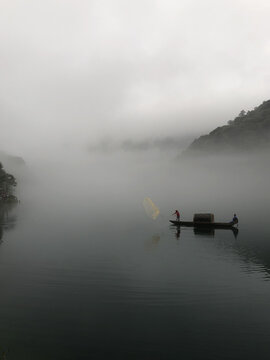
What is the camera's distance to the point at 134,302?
26.2m

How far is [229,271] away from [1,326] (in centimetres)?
2742

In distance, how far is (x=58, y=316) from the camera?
2338cm

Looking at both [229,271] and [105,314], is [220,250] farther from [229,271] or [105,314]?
[105,314]

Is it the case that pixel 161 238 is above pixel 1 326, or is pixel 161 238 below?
above

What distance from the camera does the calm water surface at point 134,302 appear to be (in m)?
18.8

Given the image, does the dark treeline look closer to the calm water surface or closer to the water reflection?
the calm water surface

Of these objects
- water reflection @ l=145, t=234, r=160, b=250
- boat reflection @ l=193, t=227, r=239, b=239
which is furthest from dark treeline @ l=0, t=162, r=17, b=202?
boat reflection @ l=193, t=227, r=239, b=239

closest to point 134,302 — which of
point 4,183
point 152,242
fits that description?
point 152,242

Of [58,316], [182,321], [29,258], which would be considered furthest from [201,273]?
[29,258]

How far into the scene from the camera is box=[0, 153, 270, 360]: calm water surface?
18.8 m

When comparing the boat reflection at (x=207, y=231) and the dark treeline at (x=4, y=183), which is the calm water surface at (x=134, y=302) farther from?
the dark treeline at (x=4, y=183)

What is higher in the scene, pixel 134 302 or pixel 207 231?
pixel 207 231

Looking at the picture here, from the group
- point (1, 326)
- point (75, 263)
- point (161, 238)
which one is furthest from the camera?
point (161, 238)

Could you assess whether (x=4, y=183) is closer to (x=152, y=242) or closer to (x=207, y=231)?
(x=152, y=242)
